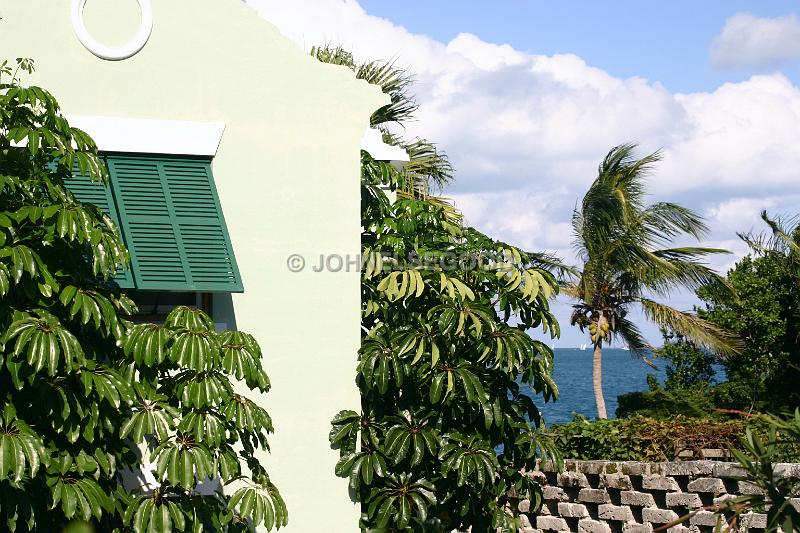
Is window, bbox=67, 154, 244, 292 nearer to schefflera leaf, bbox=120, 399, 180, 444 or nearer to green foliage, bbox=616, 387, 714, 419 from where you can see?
schefflera leaf, bbox=120, 399, 180, 444

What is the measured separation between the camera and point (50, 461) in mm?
7473

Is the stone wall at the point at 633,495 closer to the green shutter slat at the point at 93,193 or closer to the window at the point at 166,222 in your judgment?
the window at the point at 166,222

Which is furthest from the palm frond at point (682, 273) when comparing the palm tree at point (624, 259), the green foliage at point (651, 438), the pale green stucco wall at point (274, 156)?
the pale green stucco wall at point (274, 156)

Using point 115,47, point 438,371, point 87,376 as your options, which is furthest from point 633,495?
point 115,47

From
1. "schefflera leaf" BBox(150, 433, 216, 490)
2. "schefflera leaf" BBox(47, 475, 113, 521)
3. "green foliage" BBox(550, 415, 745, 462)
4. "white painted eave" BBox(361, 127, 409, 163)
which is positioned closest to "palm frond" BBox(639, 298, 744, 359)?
"green foliage" BBox(550, 415, 745, 462)

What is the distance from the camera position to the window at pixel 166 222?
8844mm

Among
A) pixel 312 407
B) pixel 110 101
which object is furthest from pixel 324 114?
pixel 312 407

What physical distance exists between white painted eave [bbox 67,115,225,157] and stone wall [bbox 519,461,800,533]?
5694mm

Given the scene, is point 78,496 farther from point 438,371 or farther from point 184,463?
point 438,371

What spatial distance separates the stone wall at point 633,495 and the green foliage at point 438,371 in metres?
1.72

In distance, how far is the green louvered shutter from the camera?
8859 millimetres

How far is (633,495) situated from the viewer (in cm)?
1269

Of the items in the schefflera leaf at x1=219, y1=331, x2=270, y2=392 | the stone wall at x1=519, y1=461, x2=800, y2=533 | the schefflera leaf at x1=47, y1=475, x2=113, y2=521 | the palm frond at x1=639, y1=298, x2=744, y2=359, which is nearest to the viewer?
the schefflera leaf at x1=47, y1=475, x2=113, y2=521

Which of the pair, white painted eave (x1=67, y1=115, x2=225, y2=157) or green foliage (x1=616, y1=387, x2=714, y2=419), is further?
green foliage (x1=616, y1=387, x2=714, y2=419)
